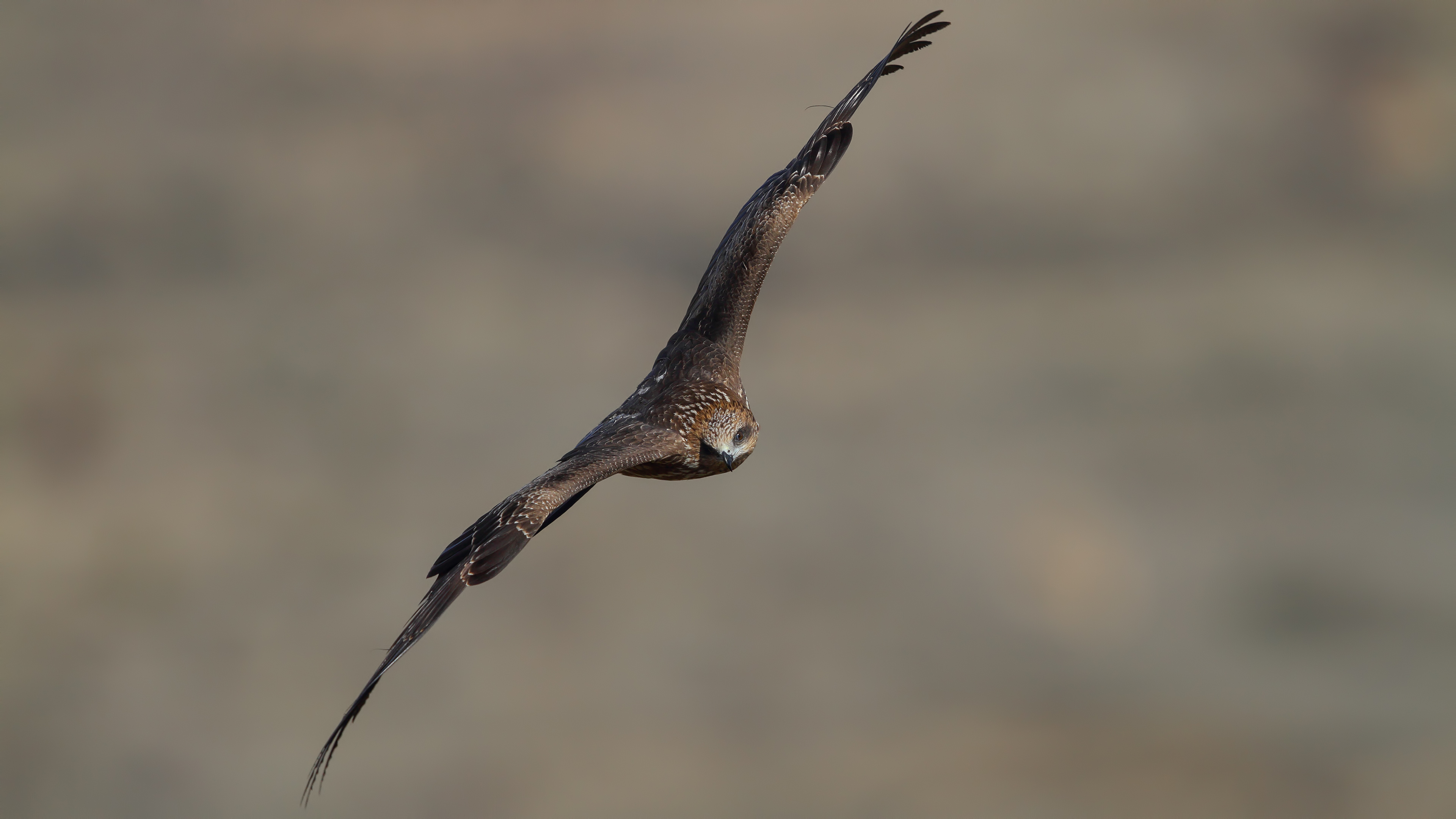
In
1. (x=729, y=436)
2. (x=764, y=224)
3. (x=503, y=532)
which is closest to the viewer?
(x=503, y=532)

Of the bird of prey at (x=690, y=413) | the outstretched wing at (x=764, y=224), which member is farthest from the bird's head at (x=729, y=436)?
the outstretched wing at (x=764, y=224)

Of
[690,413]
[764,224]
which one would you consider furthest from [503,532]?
[764,224]

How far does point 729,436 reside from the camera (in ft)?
43.4

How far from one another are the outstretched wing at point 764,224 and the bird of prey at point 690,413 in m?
0.02

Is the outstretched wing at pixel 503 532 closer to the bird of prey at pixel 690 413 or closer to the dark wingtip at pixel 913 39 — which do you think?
the bird of prey at pixel 690 413

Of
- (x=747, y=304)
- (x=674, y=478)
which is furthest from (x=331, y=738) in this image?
(x=747, y=304)

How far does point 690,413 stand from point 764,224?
3.71m

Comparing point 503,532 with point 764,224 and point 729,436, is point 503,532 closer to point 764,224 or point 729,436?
point 729,436

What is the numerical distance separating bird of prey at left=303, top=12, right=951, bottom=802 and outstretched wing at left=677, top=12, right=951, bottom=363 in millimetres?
18

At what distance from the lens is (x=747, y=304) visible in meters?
15.5

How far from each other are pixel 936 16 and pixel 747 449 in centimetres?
673

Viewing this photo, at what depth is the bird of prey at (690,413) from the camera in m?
10.5

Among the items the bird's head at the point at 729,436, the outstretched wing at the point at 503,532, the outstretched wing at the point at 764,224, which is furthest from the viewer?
the outstretched wing at the point at 764,224

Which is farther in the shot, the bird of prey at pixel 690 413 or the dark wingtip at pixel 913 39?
the dark wingtip at pixel 913 39
